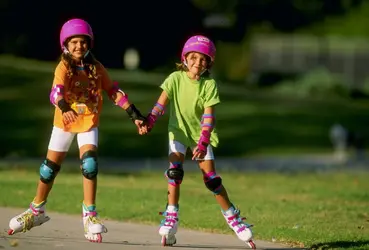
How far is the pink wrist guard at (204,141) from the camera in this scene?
935 centimetres

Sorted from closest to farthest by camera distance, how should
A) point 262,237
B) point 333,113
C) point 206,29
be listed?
point 262,237
point 333,113
point 206,29

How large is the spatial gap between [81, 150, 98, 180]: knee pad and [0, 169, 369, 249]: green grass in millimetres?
1998

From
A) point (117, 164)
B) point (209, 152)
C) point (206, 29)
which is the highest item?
point (206, 29)

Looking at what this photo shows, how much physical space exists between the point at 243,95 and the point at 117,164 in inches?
737

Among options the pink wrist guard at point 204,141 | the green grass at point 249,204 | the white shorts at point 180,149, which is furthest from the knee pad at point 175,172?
the green grass at point 249,204

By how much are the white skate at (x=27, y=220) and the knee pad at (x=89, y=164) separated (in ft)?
1.91

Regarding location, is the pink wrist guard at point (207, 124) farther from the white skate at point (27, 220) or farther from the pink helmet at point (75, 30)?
the white skate at point (27, 220)

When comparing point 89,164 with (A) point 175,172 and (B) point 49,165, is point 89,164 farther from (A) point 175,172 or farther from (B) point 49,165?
(A) point 175,172

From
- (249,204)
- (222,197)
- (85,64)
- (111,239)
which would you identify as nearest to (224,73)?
(249,204)

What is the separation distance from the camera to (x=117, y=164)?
87.0 feet

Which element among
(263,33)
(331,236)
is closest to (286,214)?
(331,236)

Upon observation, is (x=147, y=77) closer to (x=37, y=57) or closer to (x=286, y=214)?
(x=37, y=57)

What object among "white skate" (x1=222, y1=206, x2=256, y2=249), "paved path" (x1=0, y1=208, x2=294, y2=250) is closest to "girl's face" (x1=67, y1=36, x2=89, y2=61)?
"paved path" (x1=0, y1=208, x2=294, y2=250)

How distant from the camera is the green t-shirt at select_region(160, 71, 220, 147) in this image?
9.56 meters
